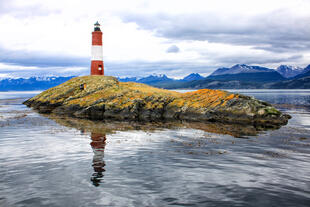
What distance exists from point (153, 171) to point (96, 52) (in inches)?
1826

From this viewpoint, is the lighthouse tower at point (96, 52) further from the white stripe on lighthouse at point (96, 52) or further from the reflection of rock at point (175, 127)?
the reflection of rock at point (175, 127)

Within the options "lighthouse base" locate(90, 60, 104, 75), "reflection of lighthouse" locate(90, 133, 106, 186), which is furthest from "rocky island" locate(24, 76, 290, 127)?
"reflection of lighthouse" locate(90, 133, 106, 186)

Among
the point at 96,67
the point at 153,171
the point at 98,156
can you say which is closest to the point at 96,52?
the point at 96,67

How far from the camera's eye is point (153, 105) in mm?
37250

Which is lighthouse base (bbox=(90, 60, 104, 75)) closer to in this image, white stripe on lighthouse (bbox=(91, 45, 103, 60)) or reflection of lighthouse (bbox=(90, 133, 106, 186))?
white stripe on lighthouse (bbox=(91, 45, 103, 60))

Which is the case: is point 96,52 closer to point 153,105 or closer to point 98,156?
point 153,105

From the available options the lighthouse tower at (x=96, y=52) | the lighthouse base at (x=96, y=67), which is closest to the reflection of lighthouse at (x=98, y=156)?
the lighthouse base at (x=96, y=67)

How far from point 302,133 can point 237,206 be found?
1751 centimetres

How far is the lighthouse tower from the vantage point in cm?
5369

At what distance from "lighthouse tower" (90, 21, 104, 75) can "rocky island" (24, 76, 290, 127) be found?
6.29 m

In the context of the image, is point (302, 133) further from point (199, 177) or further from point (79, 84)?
point (79, 84)

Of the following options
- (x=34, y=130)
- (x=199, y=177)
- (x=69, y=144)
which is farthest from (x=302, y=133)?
(x=34, y=130)

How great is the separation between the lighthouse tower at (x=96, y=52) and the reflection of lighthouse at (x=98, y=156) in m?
35.5

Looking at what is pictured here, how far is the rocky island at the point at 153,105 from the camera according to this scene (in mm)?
30750
